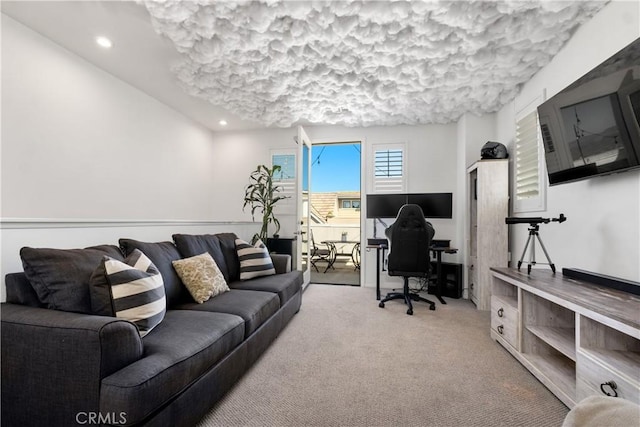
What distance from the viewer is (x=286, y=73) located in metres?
2.85

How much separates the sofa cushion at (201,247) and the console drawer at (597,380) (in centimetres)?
264

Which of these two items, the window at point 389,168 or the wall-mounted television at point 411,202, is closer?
the wall-mounted television at point 411,202

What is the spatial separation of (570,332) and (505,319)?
40cm

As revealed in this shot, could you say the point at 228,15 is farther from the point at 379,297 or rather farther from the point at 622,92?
the point at 379,297

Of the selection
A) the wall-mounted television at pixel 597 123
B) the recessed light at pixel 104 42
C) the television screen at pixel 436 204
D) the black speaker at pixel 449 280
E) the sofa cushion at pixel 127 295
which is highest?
the recessed light at pixel 104 42

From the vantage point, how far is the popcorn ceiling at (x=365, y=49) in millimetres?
1994

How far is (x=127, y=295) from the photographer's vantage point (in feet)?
4.51

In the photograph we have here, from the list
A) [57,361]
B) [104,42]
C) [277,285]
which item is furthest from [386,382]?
[104,42]

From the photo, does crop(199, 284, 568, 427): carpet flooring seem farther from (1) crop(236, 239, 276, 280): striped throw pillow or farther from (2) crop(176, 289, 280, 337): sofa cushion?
(1) crop(236, 239, 276, 280): striped throw pillow

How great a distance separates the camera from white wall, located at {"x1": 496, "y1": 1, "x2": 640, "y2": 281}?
1738 millimetres

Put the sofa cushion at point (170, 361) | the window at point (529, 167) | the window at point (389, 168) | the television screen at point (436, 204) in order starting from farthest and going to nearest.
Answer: the window at point (389, 168) < the television screen at point (436, 204) < the window at point (529, 167) < the sofa cushion at point (170, 361)

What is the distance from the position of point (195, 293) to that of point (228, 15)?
6.96ft

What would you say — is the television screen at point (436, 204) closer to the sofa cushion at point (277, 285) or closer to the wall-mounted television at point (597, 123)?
the wall-mounted television at point (597, 123)

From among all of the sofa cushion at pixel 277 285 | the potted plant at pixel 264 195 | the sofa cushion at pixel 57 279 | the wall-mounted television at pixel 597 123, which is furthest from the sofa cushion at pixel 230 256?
the wall-mounted television at pixel 597 123
